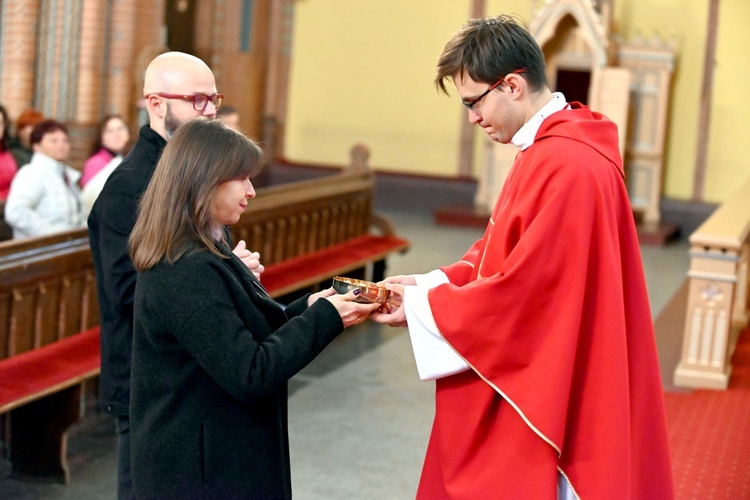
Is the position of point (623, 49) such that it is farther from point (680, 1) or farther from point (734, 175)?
point (734, 175)

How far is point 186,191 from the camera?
2090 mm

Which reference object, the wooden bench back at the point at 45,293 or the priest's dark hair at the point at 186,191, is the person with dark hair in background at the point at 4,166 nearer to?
the wooden bench back at the point at 45,293

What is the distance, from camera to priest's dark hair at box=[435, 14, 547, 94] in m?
2.30

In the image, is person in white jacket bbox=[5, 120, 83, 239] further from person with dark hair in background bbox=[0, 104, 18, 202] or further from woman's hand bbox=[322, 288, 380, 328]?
woman's hand bbox=[322, 288, 380, 328]

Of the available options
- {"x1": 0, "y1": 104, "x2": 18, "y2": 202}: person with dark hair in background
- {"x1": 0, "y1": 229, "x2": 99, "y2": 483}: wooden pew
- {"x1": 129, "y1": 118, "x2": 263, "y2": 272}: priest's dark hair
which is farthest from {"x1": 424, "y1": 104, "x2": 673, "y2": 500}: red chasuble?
{"x1": 0, "y1": 104, "x2": 18, "y2": 202}: person with dark hair in background

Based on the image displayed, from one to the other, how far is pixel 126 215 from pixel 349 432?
2632mm

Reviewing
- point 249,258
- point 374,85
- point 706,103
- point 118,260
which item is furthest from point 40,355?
point 374,85

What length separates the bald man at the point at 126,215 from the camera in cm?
268

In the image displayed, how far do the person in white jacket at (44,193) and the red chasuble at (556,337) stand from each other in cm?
362

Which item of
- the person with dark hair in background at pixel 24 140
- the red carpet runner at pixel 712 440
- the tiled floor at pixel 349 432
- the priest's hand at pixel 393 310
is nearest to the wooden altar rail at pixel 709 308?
the red carpet runner at pixel 712 440

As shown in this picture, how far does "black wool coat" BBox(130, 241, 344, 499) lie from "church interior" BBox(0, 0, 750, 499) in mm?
2090

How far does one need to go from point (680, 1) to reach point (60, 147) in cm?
897

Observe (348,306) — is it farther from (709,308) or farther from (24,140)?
(24,140)

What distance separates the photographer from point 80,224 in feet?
19.4
